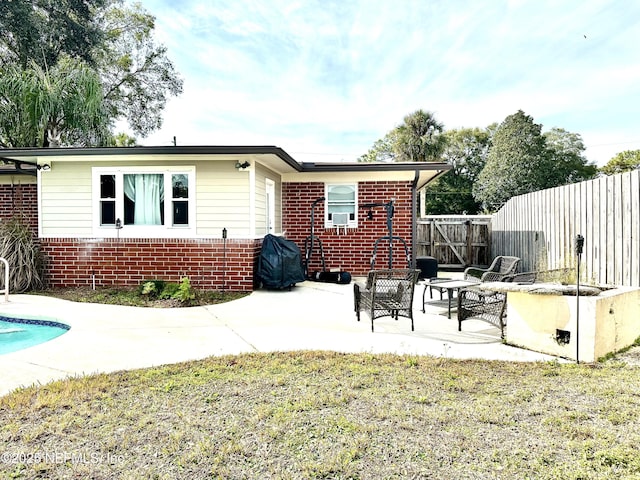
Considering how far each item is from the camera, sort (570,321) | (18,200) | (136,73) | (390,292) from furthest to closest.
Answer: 1. (136,73)
2. (18,200)
3. (390,292)
4. (570,321)

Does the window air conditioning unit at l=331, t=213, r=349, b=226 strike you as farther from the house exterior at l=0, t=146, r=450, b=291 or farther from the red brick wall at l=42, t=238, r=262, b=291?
the red brick wall at l=42, t=238, r=262, b=291

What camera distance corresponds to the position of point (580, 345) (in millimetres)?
4219

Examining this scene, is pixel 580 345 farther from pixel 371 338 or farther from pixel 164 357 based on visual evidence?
pixel 164 357

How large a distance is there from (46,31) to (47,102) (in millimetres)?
4916

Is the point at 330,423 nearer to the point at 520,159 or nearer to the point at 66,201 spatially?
the point at 66,201

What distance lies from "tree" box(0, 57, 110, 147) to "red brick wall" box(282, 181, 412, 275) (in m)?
9.14

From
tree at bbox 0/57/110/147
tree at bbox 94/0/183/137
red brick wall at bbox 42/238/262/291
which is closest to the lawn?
red brick wall at bbox 42/238/262/291

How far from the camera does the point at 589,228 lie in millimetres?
7027

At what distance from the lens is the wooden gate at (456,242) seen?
14.0m

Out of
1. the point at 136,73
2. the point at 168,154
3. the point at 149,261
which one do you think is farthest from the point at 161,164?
the point at 136,73

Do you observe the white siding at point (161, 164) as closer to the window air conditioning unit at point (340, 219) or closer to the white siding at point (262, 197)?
the white siding at point (262, 197)

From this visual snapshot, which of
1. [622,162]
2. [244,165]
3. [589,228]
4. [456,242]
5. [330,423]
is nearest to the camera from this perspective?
[330,423]

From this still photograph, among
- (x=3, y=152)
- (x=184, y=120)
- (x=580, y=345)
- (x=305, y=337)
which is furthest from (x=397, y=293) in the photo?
(x=184, y=120)

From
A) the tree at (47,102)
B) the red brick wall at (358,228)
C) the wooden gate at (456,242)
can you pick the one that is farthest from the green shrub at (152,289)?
the tree at (47,102)
